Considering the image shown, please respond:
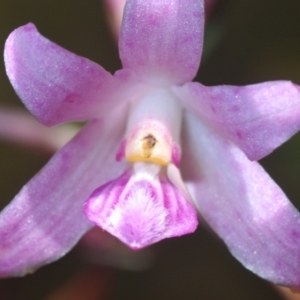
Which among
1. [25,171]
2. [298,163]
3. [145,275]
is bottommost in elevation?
[145,275]

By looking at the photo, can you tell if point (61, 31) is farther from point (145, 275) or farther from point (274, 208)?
point (274, 208)

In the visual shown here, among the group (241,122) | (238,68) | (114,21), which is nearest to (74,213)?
(241,122)

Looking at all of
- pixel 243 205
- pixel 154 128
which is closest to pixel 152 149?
pixel 154 128

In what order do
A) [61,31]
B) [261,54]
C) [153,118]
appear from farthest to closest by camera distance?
[61,31], [261,54], [153,118]

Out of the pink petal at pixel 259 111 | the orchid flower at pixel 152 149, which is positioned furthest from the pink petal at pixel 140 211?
the pink petal at pixel 259 111

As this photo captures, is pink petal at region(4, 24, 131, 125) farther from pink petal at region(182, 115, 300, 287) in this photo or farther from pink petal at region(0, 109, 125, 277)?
pink petal at region(182, 115, 300, 287)

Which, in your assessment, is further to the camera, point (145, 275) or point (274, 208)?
point (145, 275)

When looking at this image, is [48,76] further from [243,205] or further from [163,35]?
[243,205]
